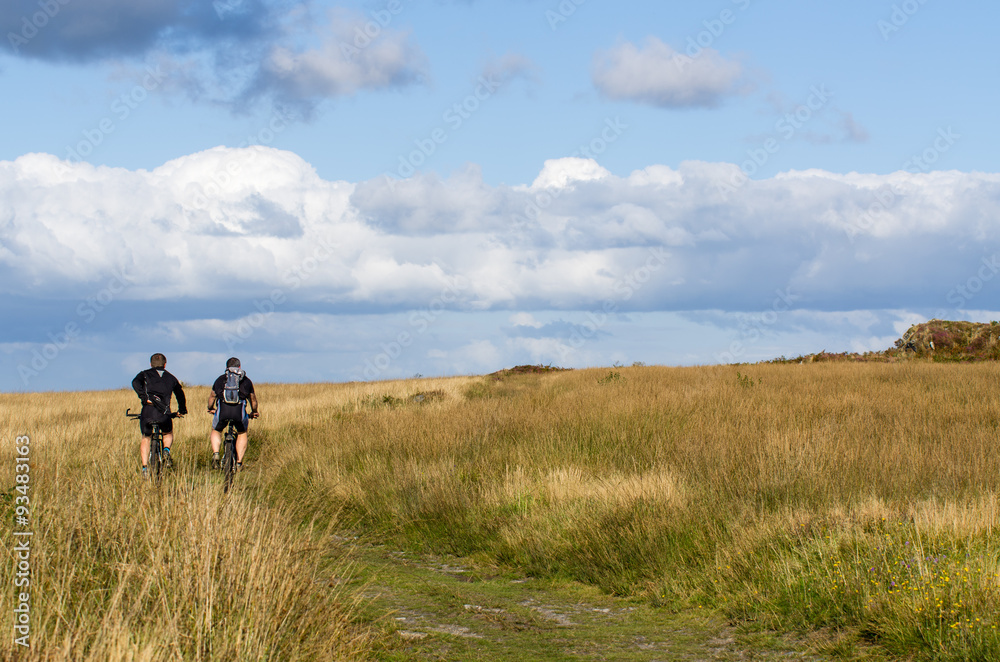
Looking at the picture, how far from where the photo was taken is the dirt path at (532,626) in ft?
18.7

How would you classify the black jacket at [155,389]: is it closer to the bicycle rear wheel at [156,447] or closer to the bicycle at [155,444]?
the bicycle at [155,444]

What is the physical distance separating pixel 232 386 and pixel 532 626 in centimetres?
740

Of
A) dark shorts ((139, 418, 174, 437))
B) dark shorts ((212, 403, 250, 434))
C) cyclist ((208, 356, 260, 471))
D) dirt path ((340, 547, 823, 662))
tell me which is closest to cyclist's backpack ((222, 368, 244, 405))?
cyclist ((208, 356, 260, 471))

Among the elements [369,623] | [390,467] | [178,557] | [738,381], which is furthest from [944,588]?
[738,381]

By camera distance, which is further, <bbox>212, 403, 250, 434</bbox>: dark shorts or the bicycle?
<bbox>212, 403, 250, 434</bbox>: dark shorts

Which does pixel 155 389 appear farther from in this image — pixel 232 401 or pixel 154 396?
pixel 232 401

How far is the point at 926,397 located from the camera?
16734mm

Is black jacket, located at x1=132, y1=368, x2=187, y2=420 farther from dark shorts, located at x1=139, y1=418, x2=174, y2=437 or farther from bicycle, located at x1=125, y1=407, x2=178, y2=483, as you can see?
bicycle, located at x1=125, y1=407, x2=178, y2=483

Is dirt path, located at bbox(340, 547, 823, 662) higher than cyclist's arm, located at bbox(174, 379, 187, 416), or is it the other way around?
cyclist's arm, located at bbox(174, 379, 187, 416)

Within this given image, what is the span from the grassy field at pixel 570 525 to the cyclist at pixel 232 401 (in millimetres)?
1218

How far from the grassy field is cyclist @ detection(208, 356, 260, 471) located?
1.22 meters

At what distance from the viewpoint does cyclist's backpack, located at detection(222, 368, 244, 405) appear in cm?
1199

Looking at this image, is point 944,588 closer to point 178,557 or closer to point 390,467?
point 178,557

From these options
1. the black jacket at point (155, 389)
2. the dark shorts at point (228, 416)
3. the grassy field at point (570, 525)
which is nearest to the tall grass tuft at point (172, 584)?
the grassy field at point (570, 525)
